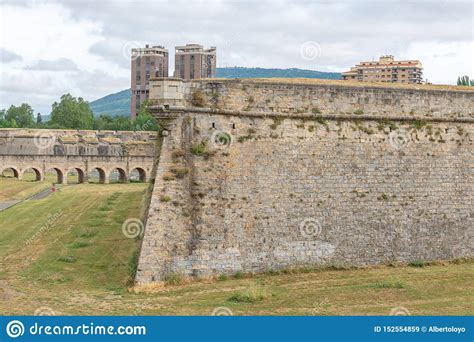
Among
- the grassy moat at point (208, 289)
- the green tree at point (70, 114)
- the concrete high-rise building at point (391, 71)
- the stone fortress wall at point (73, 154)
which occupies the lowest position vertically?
the grassy moat at point (208, 289)

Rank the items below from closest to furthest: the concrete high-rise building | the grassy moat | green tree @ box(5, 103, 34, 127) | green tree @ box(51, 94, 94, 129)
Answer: the grassy moat < green tree @ box(51, 94, 94, 129) < green tree @ box(5, 103, 34, 127) < the concrete high-rise building

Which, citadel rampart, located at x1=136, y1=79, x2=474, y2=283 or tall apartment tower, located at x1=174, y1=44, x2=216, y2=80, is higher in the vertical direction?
tall apartment tower, located at x1=174, y1=44, x2=216, y2=80

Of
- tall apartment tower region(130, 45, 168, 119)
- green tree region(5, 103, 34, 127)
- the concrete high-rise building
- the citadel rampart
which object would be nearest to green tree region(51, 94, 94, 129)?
green tree region(5, 103, 34, 127)

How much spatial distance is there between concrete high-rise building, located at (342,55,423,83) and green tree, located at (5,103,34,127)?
6946 centimetres

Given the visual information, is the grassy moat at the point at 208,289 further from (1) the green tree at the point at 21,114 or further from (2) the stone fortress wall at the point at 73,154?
(1) the green tree at the point at 21,114

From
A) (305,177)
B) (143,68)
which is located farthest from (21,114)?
(305,177)

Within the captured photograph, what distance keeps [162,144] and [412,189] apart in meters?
9.18

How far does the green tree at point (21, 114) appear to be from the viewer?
475ft

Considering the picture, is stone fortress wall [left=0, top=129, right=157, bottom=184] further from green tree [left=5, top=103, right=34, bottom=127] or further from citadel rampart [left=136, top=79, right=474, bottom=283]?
green tree [left=5, top=103, right=34, bottom=127]

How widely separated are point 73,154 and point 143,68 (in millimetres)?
102650

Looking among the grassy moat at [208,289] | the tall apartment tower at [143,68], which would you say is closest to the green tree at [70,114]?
the tall apartment tower at [143,68]

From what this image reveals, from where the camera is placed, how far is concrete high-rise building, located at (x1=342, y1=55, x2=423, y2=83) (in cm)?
15634

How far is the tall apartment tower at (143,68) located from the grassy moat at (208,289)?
5714 inches

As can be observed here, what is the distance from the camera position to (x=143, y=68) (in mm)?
176875
